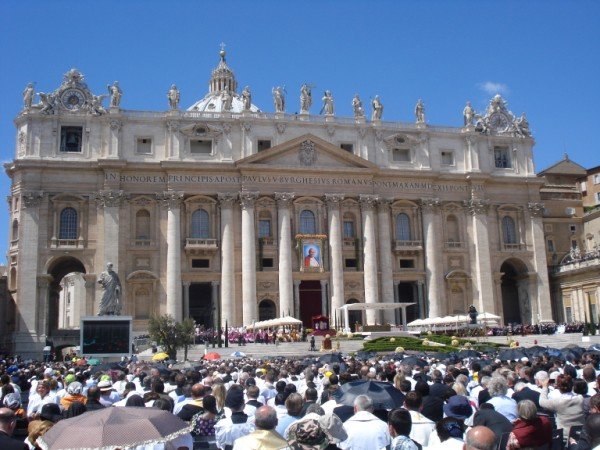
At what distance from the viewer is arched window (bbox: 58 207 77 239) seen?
2434 inches

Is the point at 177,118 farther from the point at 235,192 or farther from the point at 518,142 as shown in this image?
the point at 518,142

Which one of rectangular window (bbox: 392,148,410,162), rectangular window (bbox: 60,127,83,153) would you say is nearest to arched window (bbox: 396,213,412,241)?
rectangular window (bbox: 392,148,410,162)

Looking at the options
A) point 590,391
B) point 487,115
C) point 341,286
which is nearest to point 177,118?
point 341,286

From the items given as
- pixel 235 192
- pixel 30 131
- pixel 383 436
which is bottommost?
pixel 383 436

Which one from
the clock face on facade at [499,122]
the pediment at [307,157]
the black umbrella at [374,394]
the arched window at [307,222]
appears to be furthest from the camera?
the clock face on facade at [499,122]

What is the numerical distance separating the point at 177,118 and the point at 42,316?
21.0m

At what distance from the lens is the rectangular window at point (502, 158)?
2874 inches

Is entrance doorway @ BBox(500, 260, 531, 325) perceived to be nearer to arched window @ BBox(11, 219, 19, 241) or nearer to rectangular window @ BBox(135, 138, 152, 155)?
rectangular window @ BBox(135, 138, 152, 155)

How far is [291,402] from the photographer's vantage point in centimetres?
1006

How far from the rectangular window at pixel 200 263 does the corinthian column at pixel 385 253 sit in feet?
53.2

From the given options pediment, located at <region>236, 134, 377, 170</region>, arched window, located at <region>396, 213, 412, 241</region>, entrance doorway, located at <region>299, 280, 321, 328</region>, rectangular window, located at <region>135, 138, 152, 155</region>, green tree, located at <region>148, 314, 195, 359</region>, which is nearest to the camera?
green tree, located at <region>148, 314, 195, 359</region>

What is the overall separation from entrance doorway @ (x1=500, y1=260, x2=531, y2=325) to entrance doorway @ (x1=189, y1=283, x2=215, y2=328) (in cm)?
2993

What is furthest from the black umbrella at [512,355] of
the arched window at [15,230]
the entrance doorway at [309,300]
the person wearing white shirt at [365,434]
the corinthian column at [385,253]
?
the arched window at [15,230]

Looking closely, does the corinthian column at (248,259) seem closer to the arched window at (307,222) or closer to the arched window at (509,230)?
the arched window at (307,222)
